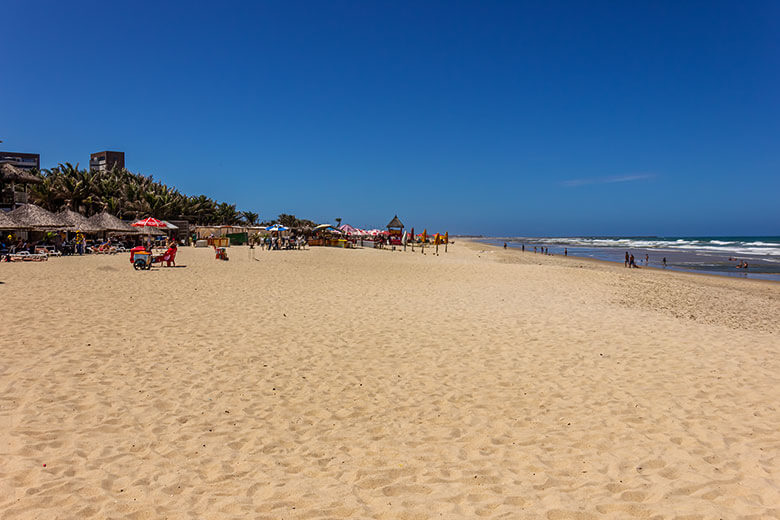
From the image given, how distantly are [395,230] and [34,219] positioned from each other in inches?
1291

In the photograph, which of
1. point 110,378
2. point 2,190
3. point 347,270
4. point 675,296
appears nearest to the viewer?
point 110,378

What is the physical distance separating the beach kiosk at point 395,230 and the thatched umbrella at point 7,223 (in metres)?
30.7

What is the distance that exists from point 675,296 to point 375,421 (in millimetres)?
12630

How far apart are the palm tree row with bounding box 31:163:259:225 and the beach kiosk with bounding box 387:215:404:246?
2271cm

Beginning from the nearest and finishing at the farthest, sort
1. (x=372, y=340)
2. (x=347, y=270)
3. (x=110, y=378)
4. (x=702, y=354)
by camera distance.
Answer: (x=110, y=378)
(x=702, y=354)
(x=372, y=340)
(x=347, y=270)

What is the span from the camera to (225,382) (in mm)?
5133

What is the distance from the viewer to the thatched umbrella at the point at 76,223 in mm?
25531

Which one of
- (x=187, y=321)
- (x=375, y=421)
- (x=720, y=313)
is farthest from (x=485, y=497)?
(x=720, y=313)

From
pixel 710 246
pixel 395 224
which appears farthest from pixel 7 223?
pixel 710 246

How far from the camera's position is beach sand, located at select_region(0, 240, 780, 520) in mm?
3090

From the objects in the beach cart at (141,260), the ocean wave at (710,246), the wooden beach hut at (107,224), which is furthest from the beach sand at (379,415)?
the ocean wave at (710,246)

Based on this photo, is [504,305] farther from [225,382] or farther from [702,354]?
[225,382]

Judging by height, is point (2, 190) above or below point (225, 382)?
above

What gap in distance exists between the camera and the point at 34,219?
22.9m
